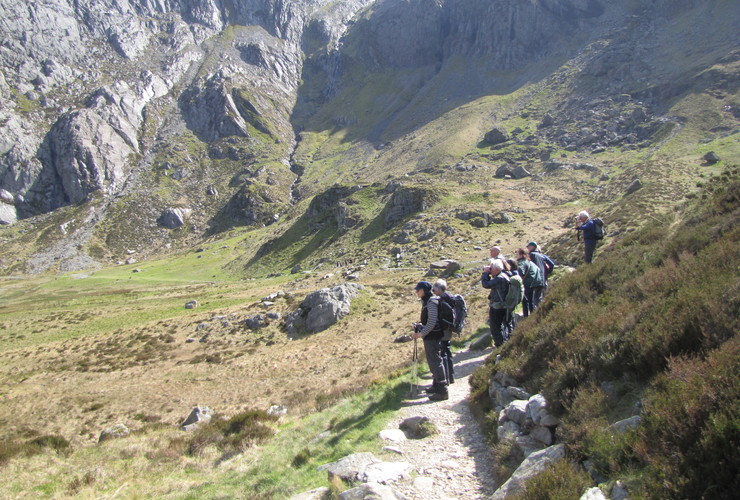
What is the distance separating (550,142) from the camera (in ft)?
346

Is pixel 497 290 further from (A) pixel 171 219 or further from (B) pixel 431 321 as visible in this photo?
A: (A) pixel 171 219

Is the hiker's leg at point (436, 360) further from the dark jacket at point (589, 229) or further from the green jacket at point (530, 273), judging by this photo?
the dark jacket at point (589, 229)

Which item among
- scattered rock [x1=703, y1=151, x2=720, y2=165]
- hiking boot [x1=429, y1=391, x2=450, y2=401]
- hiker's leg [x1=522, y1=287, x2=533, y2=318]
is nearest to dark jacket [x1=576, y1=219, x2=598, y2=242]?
hiker's leg [x1=522, y1=287, x2=533, y2=318]

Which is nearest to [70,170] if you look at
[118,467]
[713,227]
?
[118,467]

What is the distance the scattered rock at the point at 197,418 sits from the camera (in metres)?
15.9

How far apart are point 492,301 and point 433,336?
9.95 ft

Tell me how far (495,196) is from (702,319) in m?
64.1

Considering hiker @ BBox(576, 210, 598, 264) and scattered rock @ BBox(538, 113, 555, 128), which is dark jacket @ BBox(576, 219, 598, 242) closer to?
hiker @ BBox(576, 210, 598, 264)

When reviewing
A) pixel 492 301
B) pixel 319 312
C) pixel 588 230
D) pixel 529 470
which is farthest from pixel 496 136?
pixel 529 470

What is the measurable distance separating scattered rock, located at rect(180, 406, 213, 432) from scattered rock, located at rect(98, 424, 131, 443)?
87.4 inches

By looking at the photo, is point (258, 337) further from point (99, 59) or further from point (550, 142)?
point (99, 59)

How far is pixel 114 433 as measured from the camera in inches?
626

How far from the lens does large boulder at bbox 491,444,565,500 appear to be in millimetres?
4992

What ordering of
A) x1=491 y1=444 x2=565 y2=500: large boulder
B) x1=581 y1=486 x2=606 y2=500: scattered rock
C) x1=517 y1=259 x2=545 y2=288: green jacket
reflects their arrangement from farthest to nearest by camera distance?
x1=517 y1=259 x2=545 y2=288: green jacket → x1=491 y1=444 x2=565 y2=500: large boulder → x1=581 y1=486 x2=606 y2=500: scattered rock
